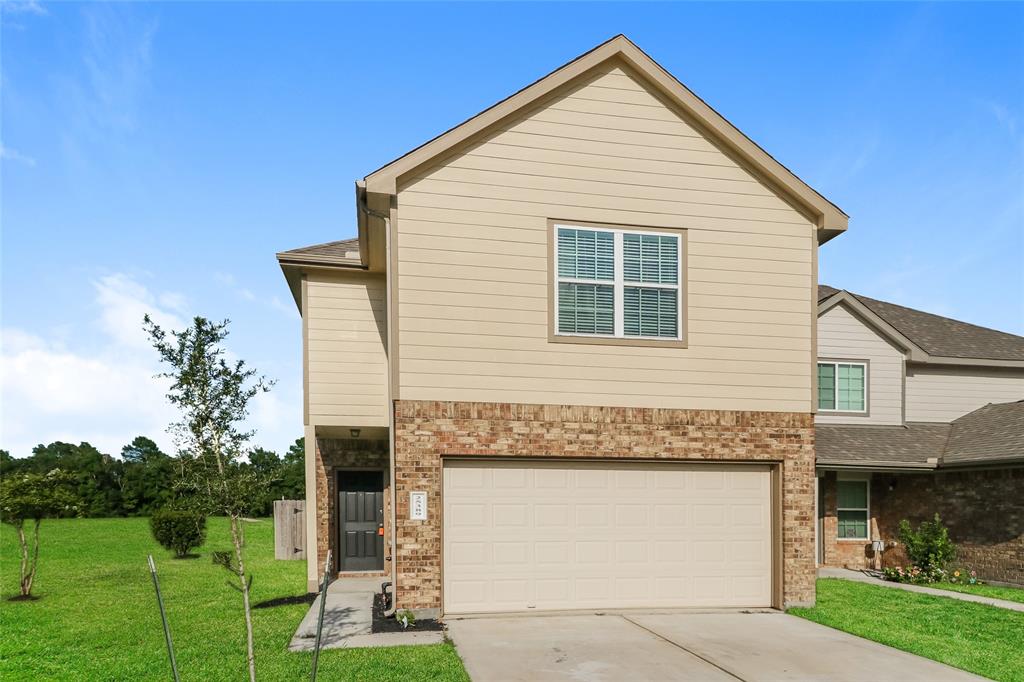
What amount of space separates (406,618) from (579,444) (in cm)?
338

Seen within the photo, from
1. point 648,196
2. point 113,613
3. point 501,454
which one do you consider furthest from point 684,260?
point 113,613

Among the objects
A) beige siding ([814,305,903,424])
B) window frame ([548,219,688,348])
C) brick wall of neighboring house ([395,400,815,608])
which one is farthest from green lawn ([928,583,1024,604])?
window frame ([548,219,688,348])

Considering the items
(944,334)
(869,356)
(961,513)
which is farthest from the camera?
(944,334)

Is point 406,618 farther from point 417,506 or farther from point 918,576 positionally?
point 918,576

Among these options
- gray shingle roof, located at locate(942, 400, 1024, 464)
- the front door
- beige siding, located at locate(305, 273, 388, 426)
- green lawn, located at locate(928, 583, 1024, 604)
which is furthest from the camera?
gray shingle roof, located at locate(942, 400, 1024, 464)

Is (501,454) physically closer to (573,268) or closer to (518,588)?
(518,588)

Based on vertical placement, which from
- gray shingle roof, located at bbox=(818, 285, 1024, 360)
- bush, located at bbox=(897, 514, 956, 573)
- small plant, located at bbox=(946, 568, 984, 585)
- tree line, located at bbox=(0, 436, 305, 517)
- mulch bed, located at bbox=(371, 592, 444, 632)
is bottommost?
tree line, located at bbox=(0, 436, 305, 517)

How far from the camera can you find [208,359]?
7.18 metres

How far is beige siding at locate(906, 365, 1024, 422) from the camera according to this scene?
18.9 meters

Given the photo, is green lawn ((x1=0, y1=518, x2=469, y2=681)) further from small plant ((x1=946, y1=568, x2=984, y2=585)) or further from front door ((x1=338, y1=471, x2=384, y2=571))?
small plant ((x1=946, y1=568, x2=984, y2=585))

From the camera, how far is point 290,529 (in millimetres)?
18906

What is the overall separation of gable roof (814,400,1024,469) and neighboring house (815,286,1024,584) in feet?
0.10

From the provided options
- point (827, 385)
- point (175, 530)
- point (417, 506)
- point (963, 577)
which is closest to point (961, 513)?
point (963, 577)

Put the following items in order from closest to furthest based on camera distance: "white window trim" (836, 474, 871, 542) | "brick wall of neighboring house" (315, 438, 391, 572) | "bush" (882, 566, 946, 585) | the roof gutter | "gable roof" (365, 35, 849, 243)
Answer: "gable roof" (365, 35, 849, 243) → "brick wall of neighboring house" (315, 438, 391, 572) → "bush" (882, 566, 946, 585) → the roof gutter → "white window trim" (836, 474, 871, 542)
